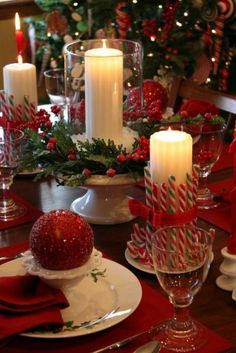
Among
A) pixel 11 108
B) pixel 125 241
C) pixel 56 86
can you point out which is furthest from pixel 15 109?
pixel 125 241

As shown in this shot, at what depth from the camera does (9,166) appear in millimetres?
1526

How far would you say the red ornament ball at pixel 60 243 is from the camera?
109 cm

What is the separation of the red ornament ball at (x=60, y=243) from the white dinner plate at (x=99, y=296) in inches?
2.7

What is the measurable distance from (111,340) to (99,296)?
0.10 m

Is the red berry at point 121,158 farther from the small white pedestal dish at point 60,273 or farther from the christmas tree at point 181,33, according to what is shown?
the christmas tree at point 181,33

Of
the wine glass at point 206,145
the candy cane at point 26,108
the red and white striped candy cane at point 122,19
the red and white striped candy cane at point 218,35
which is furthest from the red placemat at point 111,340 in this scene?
the red and white striped candy cane at point 122,19

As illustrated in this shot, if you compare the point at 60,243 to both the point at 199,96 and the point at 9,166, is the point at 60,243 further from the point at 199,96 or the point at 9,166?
the point at 199,96

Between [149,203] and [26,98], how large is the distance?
0.66m

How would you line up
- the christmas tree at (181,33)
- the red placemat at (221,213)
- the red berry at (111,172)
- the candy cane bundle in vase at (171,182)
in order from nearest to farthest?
the candy cane bundle in vase at (171,182) < the red berry at (111,172) < the red placemat at (221,213) < the christmas tree at (181,33)

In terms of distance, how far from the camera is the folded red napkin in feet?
3.45

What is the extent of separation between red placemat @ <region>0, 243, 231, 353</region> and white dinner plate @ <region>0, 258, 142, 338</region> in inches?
0.8

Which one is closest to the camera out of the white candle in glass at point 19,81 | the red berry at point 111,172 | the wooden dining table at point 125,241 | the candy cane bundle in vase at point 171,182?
the wooden dining table at point 125,241

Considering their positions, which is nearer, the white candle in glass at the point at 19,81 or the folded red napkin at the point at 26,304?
the folded red napkin at the point at 26,304

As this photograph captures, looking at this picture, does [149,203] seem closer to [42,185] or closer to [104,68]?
[104,68]
